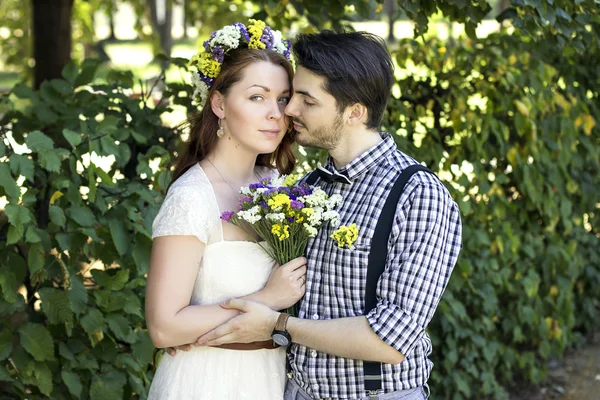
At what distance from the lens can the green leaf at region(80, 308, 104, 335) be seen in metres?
3.34

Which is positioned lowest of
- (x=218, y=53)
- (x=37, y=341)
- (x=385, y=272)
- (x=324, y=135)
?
(x=37, y=341)

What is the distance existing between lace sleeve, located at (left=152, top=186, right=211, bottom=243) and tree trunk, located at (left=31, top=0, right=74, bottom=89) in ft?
11.5

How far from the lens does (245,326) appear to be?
2.40 meters

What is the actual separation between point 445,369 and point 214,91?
9.29ft

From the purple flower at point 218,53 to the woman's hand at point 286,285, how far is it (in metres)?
0.74

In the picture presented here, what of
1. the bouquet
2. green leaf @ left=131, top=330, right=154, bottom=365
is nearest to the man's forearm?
the bouquet

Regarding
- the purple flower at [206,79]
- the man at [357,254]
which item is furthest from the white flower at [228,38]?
the man at [357,254]

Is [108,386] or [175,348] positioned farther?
[108,386]

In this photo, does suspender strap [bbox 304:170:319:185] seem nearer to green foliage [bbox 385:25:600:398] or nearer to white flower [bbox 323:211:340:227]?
white flower [bbox 323:211:340:227]

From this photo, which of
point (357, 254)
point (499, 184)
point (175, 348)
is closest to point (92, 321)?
point (175, 348)

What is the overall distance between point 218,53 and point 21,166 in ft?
3.29

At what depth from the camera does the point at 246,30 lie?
105 inches

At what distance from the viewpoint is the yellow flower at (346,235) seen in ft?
7.29

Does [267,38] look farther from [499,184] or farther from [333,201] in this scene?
[499,184]
